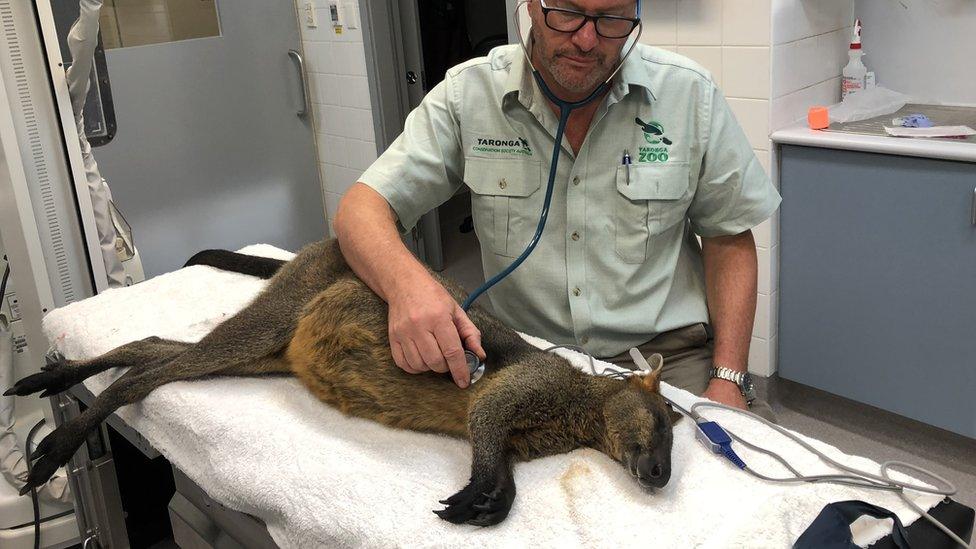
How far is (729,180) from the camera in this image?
1.84m

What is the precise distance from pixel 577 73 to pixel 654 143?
0.28 m

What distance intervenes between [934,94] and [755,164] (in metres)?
1.86

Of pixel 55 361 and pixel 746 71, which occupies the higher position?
pixel 746 71

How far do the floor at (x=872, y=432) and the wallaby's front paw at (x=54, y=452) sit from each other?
2.64 meters

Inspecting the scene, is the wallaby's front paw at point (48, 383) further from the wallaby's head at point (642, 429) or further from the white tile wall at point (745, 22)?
the white tile wall at point (745, 22)

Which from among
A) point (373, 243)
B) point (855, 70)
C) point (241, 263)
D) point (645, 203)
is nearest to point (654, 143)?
point (645, 203)

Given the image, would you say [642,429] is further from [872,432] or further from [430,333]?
[872,432]

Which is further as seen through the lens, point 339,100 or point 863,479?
point 339,100

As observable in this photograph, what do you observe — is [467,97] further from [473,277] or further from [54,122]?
[473,277]

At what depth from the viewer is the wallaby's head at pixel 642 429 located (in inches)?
49.4

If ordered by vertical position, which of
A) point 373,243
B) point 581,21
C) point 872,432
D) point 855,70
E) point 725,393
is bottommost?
point 872,432

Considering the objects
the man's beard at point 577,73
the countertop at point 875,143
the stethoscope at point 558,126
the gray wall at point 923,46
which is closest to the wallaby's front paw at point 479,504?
the stethoscope at point 558,126

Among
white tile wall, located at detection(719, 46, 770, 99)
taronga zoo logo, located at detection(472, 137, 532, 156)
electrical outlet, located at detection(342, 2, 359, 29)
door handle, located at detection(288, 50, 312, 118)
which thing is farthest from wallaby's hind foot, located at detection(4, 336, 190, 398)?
door handle, located at detection(288, 50, 312, 118)

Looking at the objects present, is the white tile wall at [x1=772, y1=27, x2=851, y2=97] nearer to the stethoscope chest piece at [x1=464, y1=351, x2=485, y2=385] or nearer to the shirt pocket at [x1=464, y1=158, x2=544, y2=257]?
the shirt pocket at [x1=464, y1=158, x2=544, y2=257]
